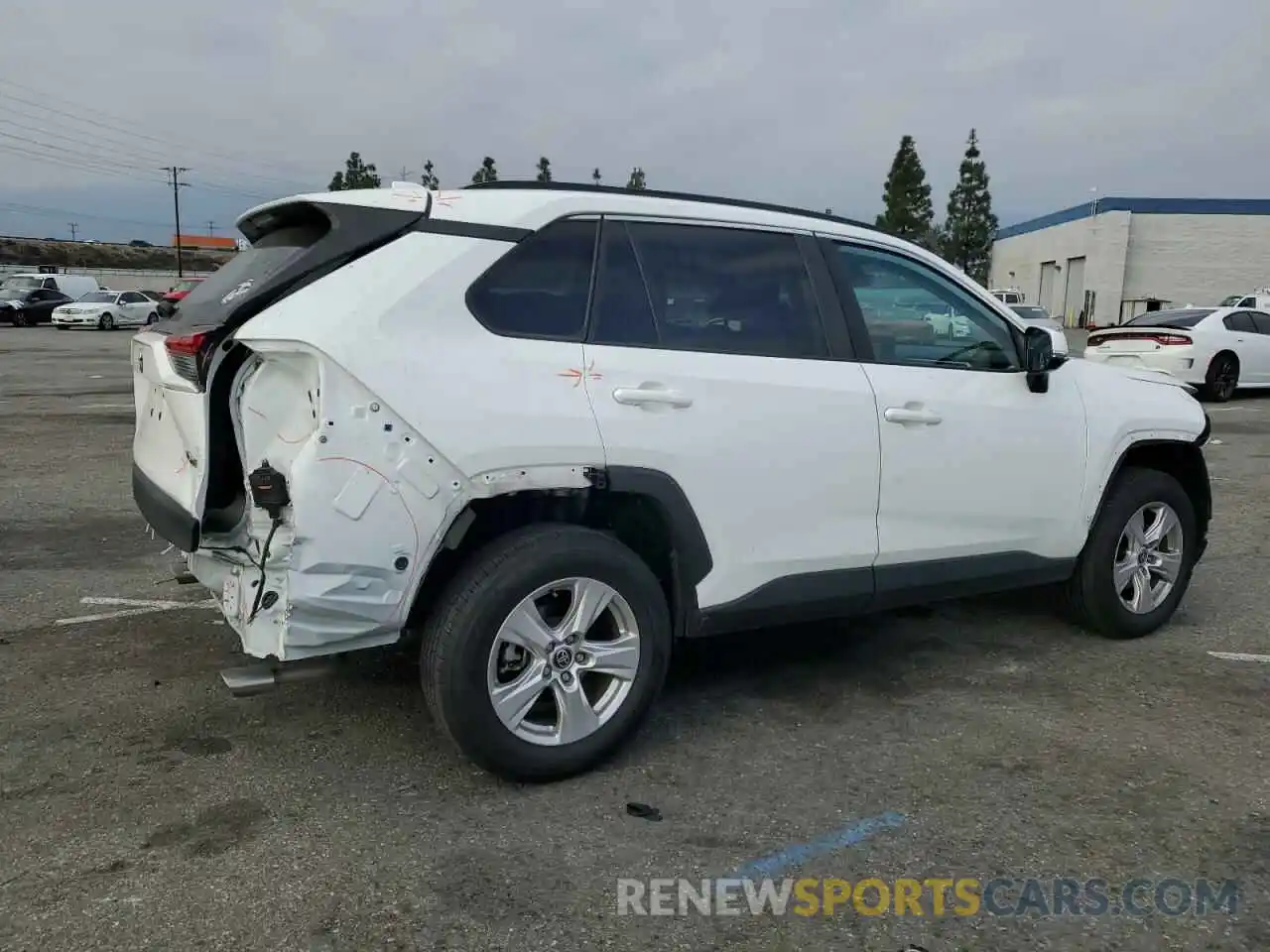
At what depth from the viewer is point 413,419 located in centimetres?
304

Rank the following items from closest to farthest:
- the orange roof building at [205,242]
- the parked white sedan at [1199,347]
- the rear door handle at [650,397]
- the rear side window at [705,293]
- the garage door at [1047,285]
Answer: the rear door handle at [650,397] → the rear side window at [705,293] → the parked white sedan at [1199,347] → the garage door at [1047,285] → the orange roof building at [205,242]

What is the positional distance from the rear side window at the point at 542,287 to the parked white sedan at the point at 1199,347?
46.3 ft

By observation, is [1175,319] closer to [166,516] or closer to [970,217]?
[166,516]

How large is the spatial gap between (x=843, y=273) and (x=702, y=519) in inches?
48.8

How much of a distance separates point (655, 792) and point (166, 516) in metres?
1.91

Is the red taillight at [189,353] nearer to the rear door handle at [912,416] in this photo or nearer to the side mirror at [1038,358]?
the rear door handle at [912,416]

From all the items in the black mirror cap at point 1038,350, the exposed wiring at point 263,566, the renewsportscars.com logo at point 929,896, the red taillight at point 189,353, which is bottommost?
the renewsportscars.com logo at point 929,896

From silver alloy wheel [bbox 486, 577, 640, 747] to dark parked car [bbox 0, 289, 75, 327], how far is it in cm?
3909

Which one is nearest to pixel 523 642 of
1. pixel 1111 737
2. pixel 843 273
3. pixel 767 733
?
A: pixel 767 733

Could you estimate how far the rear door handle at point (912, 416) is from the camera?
3934mm

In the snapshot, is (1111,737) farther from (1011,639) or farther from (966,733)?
(1011,639)

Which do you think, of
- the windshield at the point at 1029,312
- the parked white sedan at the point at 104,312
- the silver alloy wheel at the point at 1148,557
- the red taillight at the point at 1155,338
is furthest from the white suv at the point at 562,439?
the parked white sedan at the point at 104,312

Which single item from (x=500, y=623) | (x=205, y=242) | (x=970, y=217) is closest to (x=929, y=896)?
(x=500, y=623)

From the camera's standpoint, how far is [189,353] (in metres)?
3.23
